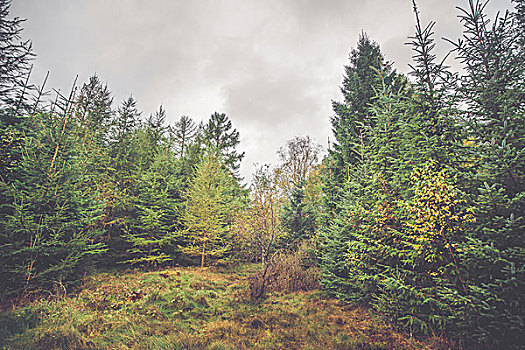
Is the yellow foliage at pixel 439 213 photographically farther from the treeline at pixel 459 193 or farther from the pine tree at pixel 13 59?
the pine tree at pixel 13 59

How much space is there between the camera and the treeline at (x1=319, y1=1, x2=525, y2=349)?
3.46 m

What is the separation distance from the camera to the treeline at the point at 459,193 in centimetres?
346

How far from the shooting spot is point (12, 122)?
759 centimetres

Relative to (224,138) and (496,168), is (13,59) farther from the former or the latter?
(224,138)

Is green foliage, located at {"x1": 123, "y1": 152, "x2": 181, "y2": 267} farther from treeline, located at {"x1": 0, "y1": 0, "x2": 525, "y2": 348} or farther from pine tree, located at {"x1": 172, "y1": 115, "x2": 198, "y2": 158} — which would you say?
pine tree, located at {"x1": 172, "y1": 115, "x2": 198, "y2": 158}

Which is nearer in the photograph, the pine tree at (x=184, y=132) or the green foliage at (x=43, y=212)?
the green foliage at (x=43, y=212)

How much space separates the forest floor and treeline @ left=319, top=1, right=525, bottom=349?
93 cm

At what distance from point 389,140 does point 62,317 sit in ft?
31.7

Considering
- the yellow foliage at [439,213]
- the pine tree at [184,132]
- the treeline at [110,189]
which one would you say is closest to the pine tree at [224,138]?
the treeline at [110,189]

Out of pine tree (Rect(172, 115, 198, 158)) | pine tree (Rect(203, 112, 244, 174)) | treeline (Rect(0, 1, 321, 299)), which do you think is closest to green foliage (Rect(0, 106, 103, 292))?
treeline (Rect(0, 1, 321, 299))

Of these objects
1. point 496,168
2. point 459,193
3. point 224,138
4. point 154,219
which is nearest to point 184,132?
point 224,138

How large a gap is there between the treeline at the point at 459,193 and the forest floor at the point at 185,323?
36.7 inches

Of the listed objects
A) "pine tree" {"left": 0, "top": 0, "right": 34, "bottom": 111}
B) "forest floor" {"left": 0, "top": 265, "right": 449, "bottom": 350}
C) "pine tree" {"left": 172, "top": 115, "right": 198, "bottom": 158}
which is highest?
"pine tree" {"left": 172, "top": 115, "right": 198, "bottom": 158}

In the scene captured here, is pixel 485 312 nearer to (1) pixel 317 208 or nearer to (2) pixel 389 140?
(2) pixel 389 140
